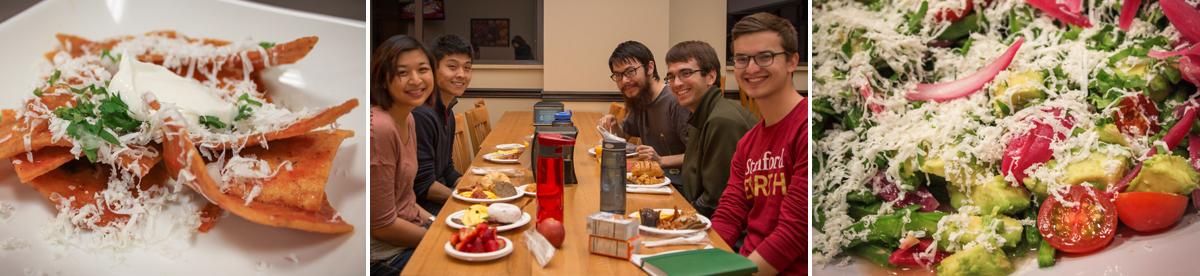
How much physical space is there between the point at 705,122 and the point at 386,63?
26.8 inches

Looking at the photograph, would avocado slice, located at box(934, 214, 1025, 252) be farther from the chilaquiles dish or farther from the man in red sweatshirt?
the chilaquiles dish

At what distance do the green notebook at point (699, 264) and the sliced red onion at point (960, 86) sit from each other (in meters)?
0.47

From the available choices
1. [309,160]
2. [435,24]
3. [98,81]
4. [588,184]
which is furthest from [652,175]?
[435,24]

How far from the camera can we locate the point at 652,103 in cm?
185

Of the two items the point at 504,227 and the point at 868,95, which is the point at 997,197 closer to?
the point at 868,95

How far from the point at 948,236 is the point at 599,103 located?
219cm

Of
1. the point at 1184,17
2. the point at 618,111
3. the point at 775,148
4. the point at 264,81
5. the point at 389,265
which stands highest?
the point at 1184,17

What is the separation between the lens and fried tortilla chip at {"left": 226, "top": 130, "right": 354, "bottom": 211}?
0.71 metres

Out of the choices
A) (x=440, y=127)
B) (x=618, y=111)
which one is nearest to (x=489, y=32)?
(x=618, y=111)

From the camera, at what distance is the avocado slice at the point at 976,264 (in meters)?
0.71

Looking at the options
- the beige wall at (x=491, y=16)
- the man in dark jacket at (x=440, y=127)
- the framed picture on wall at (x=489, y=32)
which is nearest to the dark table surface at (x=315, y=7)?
the man in dark jacket at (x=440, y=127)

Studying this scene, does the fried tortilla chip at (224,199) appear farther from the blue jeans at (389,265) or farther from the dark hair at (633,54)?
the dark hair at (633,54)

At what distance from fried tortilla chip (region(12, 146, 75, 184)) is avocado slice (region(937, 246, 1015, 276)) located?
4.11 feet

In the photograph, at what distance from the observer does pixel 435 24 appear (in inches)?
91.6
